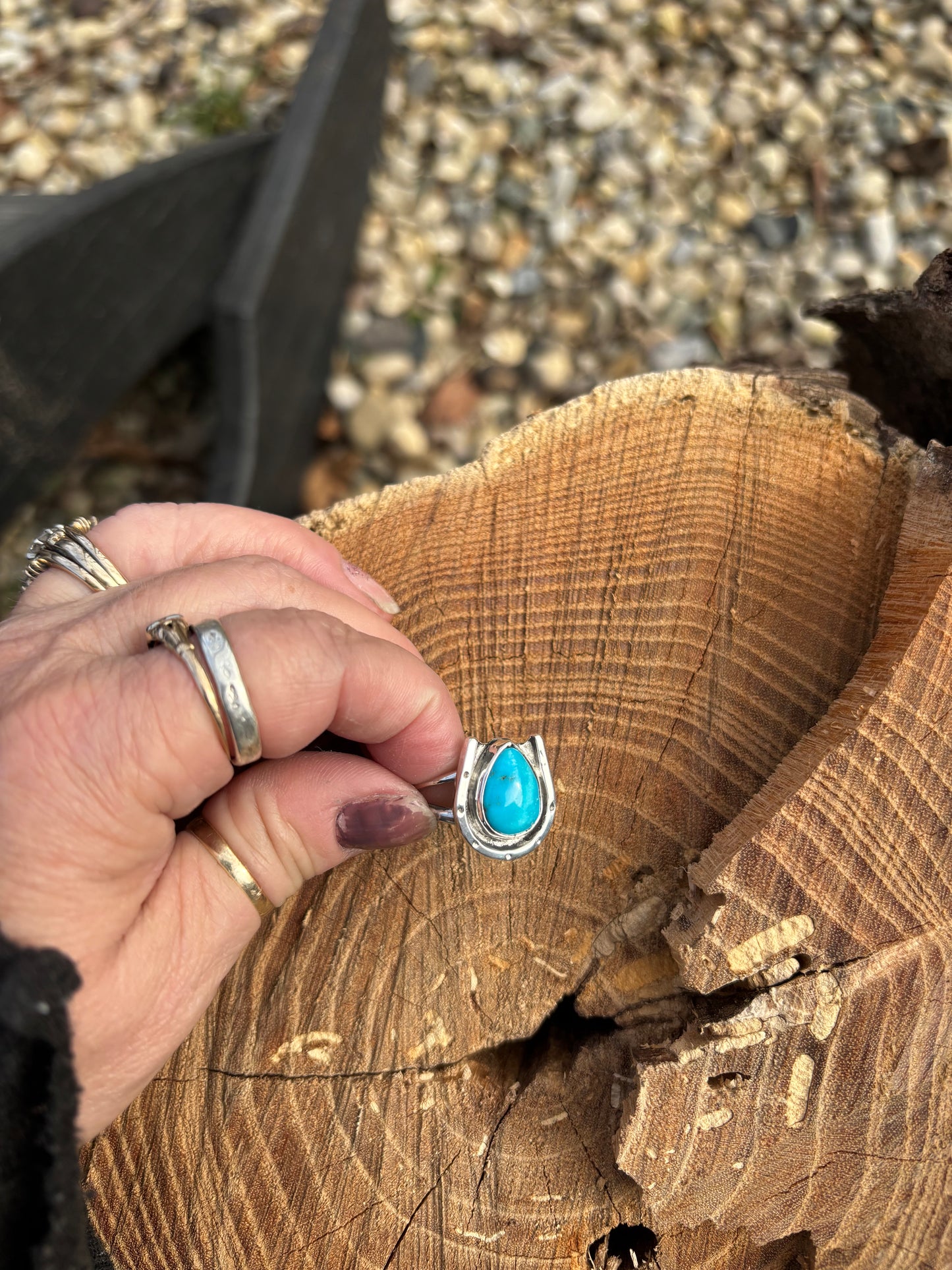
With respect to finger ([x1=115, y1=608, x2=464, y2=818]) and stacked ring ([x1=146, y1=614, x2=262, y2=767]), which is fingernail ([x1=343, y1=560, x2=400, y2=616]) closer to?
finger ([x1=115, y1=608, x2=464, y2=818])

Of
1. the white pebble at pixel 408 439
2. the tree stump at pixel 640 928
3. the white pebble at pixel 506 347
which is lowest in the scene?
the white pebble at pixel 408 439

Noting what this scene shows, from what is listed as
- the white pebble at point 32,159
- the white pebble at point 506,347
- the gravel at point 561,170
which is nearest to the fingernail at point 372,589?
the gravel at point 561,170

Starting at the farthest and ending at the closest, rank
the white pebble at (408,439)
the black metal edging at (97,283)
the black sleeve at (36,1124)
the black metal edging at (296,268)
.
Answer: the white pebble at (408,439), the black metal edging at (296,268), the black metal edging at (97,283), the black sleeve at (36,1124)

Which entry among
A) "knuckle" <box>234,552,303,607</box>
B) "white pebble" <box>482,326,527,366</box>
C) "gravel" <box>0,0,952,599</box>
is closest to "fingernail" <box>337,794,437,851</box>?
"knuckle" <box>234,552,303,607</box>

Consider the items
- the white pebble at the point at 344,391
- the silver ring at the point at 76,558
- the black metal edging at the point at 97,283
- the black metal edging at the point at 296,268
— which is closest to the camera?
the silver ring at the point at 76,558

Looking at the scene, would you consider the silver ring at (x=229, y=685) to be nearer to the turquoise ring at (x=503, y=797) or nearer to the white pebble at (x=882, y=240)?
the turquoise ring at (x=503, y=797)

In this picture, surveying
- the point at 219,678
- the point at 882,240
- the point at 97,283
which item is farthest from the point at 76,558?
the point at 882,240

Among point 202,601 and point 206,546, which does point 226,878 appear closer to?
point 202,601
